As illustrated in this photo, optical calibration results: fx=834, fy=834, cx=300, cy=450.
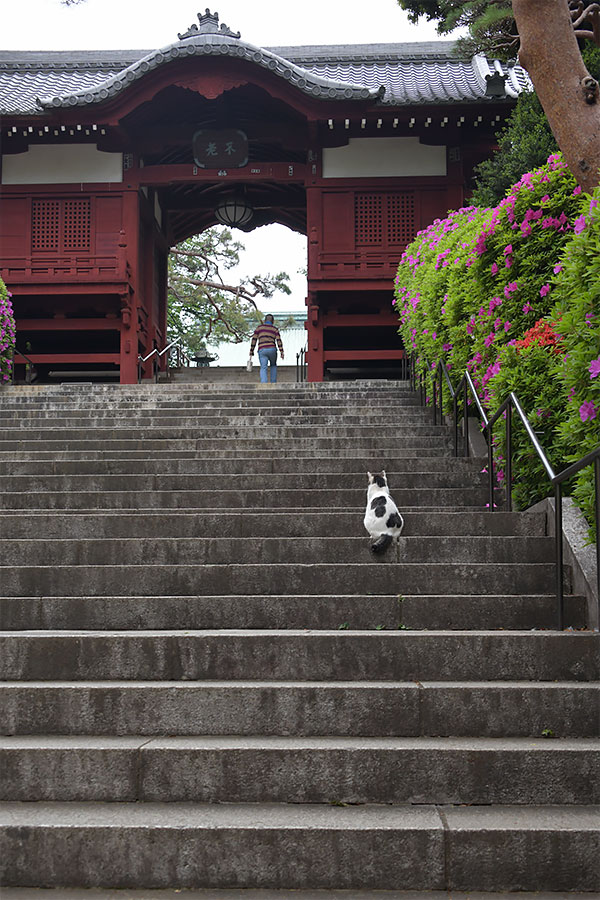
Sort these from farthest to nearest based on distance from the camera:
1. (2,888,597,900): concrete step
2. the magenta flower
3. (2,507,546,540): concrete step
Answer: (2,507,546,540): concrete step, the magenta flower, (2,888,597,900): concrete step

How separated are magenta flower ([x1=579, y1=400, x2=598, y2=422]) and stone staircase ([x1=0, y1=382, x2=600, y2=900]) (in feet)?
3.12

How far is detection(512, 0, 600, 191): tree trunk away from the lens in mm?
6488

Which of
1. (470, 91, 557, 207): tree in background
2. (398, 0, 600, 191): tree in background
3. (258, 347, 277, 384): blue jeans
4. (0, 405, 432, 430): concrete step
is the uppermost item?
(470, 91, 557, 207): tree in background

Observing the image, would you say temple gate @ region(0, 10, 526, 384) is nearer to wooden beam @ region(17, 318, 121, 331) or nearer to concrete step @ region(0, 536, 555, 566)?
wooden beam @ region(17, 318, 121, 331)

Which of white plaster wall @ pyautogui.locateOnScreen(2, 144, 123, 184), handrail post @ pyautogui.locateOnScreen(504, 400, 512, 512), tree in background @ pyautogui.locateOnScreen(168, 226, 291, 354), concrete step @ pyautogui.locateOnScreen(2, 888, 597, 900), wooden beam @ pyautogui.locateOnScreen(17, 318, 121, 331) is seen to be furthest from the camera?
tree in background @ pyautogui.locateOnScreen(168, 226, 291, 354)

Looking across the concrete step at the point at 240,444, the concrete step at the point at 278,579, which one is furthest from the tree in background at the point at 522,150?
the concrete step at the point at 278,579

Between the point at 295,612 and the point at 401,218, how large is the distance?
1194cm

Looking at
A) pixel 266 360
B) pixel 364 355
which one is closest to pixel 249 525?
pixel 266 360

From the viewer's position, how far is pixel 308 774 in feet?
11.4

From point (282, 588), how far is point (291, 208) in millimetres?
14286

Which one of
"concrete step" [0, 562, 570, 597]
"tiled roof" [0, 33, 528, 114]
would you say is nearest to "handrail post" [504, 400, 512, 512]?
"concrete step" [0, 562, 570, 597]

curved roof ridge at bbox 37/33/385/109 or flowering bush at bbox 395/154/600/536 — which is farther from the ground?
curved roof ridge at bbox 37/33/385/109

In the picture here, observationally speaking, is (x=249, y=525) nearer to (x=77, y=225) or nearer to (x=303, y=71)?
(x=303, y=71)

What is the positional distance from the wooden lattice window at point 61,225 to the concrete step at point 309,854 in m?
13.6
